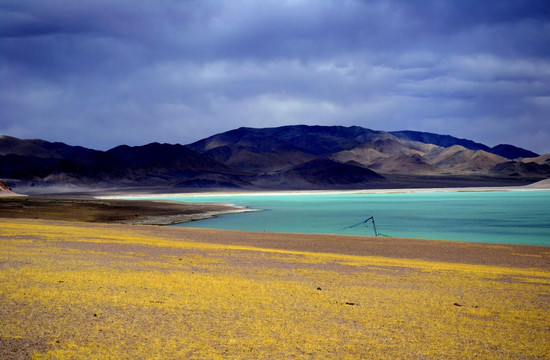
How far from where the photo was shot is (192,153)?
177 meters

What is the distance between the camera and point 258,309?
668 cm

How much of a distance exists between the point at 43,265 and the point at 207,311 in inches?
177

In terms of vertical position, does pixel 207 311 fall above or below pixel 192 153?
below

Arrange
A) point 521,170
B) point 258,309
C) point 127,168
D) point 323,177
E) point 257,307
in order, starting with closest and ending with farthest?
point 258,309 → point 257,307 → point 127,168 → point 323,177 → point 521,170

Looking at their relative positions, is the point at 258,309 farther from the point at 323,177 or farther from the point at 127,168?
the point at 127,168

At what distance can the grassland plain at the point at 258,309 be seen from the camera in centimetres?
517

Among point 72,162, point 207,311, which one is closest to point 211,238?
point 207,311

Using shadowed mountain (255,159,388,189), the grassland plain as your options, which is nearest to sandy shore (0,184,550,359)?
the grassland plain

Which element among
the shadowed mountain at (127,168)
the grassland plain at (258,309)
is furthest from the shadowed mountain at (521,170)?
the grassland plain at (258,309)

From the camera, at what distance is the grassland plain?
5172 millimetres

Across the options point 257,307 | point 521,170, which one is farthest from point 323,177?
point 257,307

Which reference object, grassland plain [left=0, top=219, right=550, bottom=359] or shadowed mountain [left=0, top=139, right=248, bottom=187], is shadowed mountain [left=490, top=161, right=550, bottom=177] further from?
grassland plain [left=0, top=219, right=550, bottom=359]

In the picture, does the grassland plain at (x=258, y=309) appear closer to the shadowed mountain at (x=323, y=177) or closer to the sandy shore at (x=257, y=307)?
the sandy shore at (x=257, y=307)

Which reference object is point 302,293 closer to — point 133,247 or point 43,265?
point 43,265
